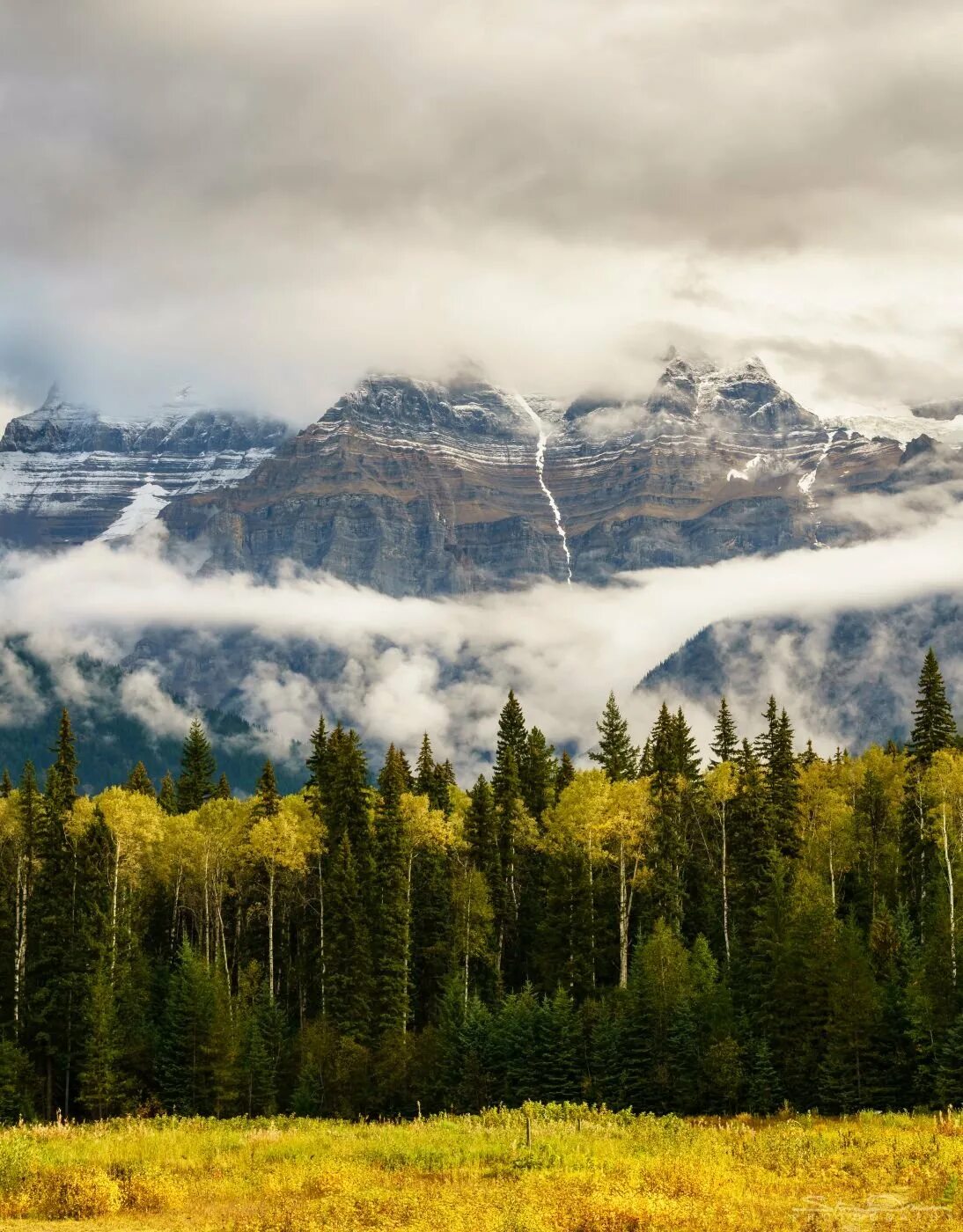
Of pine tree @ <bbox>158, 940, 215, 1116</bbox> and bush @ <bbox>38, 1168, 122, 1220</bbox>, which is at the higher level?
bush @ <bbox>38, 1168, 122, 1220</bbox>

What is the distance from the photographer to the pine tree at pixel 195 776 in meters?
150

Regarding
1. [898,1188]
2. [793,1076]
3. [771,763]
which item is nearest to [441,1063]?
[793,1076]

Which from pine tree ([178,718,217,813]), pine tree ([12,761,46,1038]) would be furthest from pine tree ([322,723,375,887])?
pine tree ([178,718,217,813])

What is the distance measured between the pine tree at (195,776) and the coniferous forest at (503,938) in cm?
2593

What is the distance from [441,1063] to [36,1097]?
29.2 m

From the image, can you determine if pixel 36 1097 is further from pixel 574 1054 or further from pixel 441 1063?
pixel 574 1054

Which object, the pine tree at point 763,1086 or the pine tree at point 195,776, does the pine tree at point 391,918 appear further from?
the pine tree at point 195,776

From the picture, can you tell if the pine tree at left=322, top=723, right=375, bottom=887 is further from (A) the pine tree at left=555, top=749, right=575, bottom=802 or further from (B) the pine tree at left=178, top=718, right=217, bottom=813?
(B) the pine tree at left=178, top=718, right=217, bottom=813

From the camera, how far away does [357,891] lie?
4107 inches

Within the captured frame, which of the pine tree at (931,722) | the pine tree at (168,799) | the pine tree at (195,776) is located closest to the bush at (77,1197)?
the pine tree at (931,722)

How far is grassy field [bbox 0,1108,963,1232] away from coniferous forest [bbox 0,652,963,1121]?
92.5 ft

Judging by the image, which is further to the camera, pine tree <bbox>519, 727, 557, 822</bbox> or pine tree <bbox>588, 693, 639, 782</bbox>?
pine tree <bbox>519, 727, 557, 822</bbox>

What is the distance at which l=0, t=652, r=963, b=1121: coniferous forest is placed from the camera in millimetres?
Answer: 76562

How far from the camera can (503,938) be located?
110m
